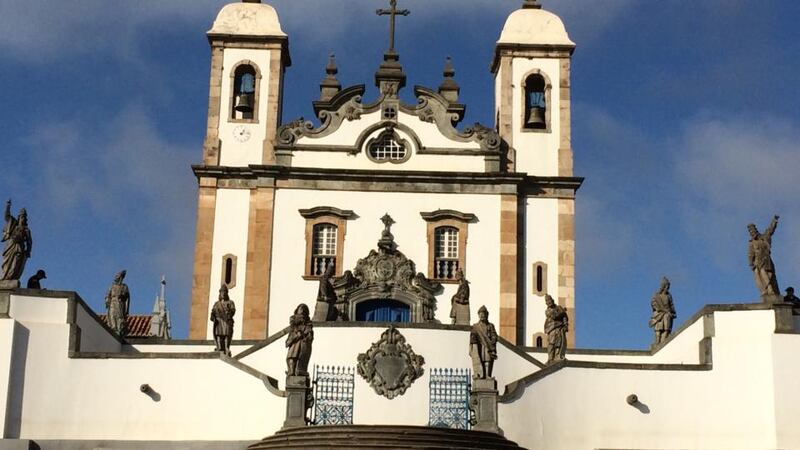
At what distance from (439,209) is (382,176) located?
158 cm

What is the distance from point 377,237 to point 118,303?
669 cm

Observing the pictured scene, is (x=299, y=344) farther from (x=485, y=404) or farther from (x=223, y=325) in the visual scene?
(x=223, y=325)

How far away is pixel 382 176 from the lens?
3497 cm

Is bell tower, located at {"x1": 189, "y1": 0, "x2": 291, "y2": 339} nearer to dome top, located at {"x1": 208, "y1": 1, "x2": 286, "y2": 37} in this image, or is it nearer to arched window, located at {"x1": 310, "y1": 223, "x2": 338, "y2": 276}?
dome top, located at {"x1": 208, "y1": 1, "x2": 286, "y2": 37}

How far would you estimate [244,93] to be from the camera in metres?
37.0

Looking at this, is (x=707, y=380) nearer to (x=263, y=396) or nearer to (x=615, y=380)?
(x=615, y=380)

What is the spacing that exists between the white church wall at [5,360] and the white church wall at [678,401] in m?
9.70

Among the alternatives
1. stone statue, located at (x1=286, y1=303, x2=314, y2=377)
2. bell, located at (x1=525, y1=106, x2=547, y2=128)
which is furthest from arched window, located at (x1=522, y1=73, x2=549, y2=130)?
stone statue, located at (x1=286, y1=303, x2=314, y2=377)

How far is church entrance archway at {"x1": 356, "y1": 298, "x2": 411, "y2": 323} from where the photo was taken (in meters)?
33.7

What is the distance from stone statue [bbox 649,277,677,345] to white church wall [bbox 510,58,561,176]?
6105 mm

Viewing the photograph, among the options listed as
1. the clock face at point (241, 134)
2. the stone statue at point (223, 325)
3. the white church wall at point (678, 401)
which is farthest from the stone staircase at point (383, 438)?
the clock face at point (241, 134)

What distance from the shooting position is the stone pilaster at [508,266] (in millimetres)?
33750

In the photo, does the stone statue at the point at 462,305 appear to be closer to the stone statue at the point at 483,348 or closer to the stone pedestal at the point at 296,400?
the stone statue at the point at 483,348

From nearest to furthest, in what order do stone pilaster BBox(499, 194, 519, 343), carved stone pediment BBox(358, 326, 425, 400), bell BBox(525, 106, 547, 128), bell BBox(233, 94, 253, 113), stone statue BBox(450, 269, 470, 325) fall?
carved stone pediment BBox(358, 326, 425, 400) → stone statue BBox(450, 269, 470, 325) → stone pilaster BBox(499, 194, 519, 343) → bell BBox(233, 94, 253, 113) → bell BBox(525, 106, 547, 128)
